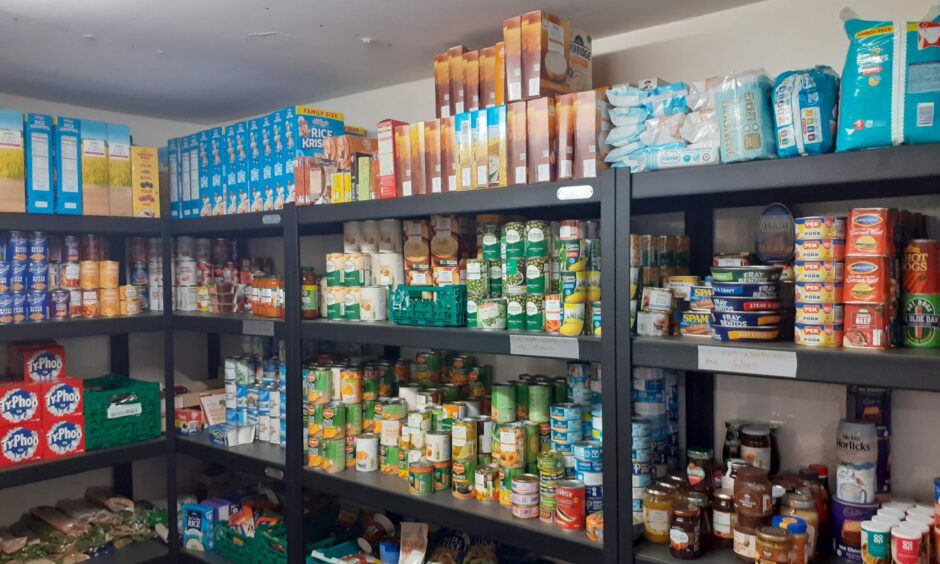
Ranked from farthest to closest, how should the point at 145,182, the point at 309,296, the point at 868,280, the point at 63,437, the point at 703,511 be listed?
1. the point at 145,182
2. the point at 63,437
3. the point at 309,296
4. the point at 703,511
5. the point at 868,280

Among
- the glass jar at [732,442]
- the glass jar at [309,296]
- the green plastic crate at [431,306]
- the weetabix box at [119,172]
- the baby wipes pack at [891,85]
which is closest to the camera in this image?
the baby wipes pack at [891,85]

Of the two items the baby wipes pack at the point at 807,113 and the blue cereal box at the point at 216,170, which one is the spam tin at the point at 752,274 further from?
the blue cereal box at the point at 216,170

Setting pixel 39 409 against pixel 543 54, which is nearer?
pixel 543 54

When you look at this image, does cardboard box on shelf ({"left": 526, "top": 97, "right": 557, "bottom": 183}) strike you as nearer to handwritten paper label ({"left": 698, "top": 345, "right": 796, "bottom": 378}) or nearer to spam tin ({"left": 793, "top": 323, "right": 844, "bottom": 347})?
handwritten paper label ({"left": 698, "top": 345, "right": 796, "bottom": 378})

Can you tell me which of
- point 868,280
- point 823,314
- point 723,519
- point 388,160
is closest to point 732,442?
point 723,519

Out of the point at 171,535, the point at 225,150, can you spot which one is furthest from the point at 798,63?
the point at 171,535

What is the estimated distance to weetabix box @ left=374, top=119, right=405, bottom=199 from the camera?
2561 mm

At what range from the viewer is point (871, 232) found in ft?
5.29

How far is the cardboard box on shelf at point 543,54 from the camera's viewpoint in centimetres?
218

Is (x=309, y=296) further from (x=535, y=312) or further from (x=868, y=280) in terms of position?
(x=868, y=280)

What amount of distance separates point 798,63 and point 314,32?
1662 mm

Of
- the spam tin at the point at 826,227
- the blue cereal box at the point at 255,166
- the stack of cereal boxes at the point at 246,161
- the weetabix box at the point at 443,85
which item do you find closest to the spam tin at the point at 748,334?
the spam tin at the point at 826,227

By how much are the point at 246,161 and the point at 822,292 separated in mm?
2540

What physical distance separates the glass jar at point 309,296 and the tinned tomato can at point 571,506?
1.30 meters
